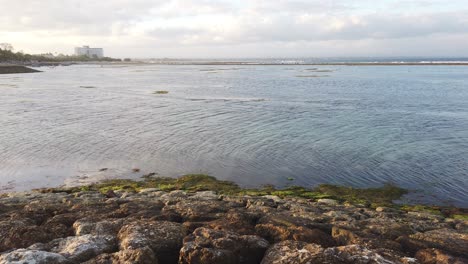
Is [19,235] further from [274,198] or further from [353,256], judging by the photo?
[274,198]

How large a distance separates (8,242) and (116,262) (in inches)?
125

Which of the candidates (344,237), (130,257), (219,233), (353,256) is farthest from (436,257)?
(130,257)

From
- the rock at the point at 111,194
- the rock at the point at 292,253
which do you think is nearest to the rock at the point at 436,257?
the rock at the point at 292,253

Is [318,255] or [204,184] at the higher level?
[318,255]

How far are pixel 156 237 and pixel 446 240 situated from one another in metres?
7.58

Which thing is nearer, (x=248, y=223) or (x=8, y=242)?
(x=8, y=242)

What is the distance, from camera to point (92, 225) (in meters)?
9.66

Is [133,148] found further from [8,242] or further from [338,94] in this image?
[338,94]

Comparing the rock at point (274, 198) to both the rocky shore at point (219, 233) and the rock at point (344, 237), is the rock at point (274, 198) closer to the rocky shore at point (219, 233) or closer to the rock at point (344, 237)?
the rocky shore at point (219, 233)

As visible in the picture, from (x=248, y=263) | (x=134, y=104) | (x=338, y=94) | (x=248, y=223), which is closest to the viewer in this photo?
(x=248, y=263)

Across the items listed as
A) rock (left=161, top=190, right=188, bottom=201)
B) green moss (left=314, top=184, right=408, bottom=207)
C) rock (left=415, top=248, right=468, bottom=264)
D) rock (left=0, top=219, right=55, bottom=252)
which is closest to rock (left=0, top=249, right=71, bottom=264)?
rock (left=0, top=219, right=55, bottom=252)

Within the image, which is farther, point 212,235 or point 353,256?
point 212,235

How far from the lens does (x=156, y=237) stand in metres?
8.66

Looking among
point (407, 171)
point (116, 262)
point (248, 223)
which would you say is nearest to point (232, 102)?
point (407, 171)
